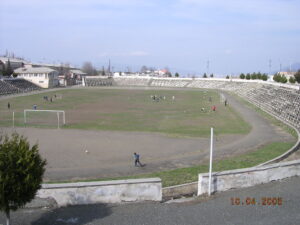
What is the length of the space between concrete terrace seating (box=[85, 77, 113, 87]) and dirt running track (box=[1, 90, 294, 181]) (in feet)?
282

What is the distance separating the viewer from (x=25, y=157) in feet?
24.4

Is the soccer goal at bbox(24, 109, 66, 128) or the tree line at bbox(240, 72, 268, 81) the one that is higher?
the tree line at bbox(240, 72, 268, 81)

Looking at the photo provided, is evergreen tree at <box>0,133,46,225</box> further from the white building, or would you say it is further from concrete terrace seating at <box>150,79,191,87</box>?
concrete terrace seating at <box>150,79,191,87</box>

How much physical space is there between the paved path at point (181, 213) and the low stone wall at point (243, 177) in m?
0.41

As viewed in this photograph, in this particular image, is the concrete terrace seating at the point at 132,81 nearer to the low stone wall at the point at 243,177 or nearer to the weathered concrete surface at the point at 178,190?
the weathered concrete surface at the point at 178,190

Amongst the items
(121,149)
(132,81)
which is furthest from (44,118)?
(132,81)

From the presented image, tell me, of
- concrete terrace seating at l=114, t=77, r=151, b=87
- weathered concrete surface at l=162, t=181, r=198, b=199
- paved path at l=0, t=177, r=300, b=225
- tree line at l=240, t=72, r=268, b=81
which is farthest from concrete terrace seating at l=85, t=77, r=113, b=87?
paved path at l=0, t=177, r=300, b=225

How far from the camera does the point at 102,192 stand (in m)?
9.62

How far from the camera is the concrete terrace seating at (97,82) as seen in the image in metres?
114

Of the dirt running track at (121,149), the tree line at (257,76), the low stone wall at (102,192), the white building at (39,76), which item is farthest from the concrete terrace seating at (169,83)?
the low stone wall at (102,192)

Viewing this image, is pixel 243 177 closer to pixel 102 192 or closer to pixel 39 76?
pixel 102 192

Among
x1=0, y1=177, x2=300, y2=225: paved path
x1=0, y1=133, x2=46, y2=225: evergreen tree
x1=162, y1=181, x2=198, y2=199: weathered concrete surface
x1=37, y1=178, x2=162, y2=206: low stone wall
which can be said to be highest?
x1=0, y1=133, x2=46, y2=225: evergreen tree

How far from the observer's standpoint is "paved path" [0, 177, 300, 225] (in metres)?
8.24

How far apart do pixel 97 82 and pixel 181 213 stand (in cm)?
10987
